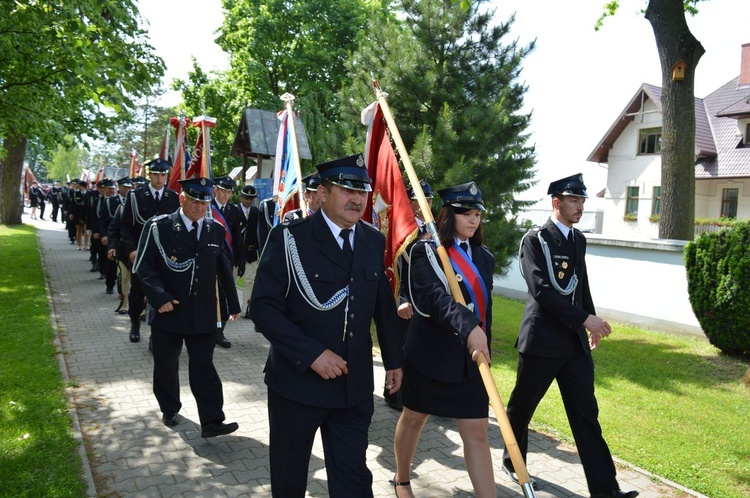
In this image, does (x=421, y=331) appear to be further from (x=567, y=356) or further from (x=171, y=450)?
(x=171, y=450)

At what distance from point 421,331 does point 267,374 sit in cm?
111

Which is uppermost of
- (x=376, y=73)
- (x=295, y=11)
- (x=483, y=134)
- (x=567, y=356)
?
(x=295, y=11)

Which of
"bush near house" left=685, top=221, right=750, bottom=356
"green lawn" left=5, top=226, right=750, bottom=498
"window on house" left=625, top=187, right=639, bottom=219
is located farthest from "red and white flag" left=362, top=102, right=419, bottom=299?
"window on house" left=625, top=187, right=639, bottom=219

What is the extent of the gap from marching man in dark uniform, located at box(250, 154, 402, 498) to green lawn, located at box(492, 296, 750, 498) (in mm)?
3094

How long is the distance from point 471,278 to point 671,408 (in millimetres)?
4073

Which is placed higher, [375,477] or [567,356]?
[567,356]

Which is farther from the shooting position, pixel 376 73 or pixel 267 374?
pixel 376 73

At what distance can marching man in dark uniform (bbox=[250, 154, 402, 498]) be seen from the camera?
3352 millimetres

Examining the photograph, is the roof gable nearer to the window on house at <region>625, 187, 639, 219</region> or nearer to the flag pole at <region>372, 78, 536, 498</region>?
the window on house at <region>625, 187, 639, 219</region>

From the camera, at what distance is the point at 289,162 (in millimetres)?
7766

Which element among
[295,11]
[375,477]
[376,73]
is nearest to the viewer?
[375,477]

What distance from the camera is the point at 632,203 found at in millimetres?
37438

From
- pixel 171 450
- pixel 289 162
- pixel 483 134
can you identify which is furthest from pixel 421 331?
pixel 483 134

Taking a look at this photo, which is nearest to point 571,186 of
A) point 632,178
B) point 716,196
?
point 716,196
